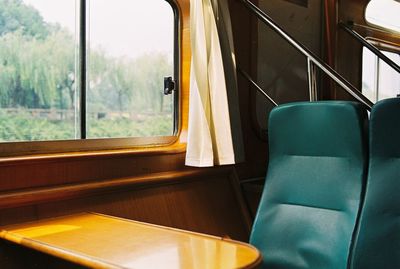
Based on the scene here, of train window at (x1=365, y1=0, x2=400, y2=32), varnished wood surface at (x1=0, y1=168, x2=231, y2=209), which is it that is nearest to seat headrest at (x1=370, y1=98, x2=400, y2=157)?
varnished wood surface at (x1=0, y1=168, x2=231, y2=209)

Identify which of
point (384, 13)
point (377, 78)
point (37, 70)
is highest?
point (384, 13)

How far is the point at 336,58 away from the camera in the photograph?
383cm

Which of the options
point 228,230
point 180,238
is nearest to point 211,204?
point 228,230

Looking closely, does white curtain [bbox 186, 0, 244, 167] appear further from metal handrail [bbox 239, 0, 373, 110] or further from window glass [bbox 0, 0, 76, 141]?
window glass [bbox 0, 0, 76, 141]

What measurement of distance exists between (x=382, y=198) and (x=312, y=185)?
25 centimetres

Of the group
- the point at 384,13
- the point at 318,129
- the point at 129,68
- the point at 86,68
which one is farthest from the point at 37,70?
the point at 384,13

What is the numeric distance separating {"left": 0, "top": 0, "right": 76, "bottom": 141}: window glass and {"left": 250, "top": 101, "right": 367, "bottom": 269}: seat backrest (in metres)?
0.92

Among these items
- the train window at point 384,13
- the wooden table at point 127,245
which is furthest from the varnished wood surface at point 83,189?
the train window at point 384,13

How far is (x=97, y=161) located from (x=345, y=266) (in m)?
1.10

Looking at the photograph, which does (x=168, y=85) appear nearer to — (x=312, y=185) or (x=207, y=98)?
(x=207, y=98)

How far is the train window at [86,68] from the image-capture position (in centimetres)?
181

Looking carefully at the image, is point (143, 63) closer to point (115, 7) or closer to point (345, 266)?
point (115, 7)

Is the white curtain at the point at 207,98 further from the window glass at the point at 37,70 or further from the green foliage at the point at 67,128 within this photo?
the window glass at the point at 37,70

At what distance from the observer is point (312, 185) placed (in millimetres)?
→ 1569
